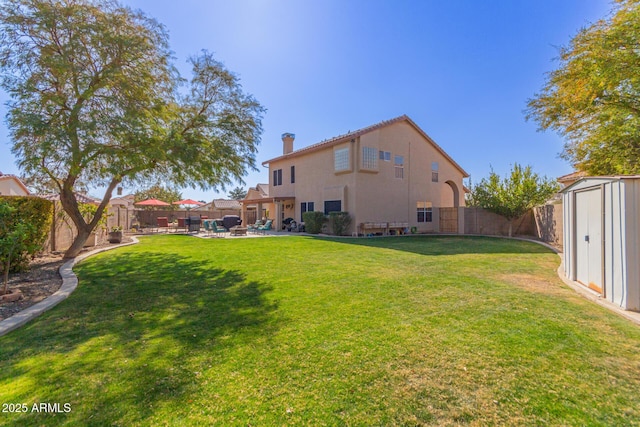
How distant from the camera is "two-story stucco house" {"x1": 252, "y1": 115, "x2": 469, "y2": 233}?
62.0 ft

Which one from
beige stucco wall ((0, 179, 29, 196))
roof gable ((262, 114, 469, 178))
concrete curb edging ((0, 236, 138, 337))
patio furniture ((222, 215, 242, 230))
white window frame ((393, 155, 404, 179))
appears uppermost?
roof gable ((262, 114, 469, 178))

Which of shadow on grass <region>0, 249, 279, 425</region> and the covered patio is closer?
shadow on grass <region>0, 249, 279, 425</region>

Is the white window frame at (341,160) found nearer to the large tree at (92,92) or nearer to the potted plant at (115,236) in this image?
the large tree at (92,92)

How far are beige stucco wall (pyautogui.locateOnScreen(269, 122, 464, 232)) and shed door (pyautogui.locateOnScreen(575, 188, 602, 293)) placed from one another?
41.5ft

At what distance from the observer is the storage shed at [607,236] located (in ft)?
15.4

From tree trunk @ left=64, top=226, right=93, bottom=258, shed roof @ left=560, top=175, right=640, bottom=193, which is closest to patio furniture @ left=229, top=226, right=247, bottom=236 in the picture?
tree trunk @ left=64, top=226, right=93, bottom=258

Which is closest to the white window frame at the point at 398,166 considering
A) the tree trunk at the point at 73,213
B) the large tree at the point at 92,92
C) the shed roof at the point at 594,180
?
the shed roof at the point at 594,180

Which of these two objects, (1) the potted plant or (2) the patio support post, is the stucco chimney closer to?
(2) the patio support post

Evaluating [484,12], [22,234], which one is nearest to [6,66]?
[22,234]

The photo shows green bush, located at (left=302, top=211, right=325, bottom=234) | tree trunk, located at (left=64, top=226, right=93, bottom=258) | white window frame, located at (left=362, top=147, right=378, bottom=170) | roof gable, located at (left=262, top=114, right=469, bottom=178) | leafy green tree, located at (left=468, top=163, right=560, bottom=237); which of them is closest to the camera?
tree trunk, located at (left=64, top=226, right=93, bottom=258)

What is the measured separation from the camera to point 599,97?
383 inches

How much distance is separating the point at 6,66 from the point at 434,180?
2310 centimetres

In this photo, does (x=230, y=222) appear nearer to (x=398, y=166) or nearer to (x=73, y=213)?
(x=398, y=166)

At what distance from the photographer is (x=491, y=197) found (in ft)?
61.1
